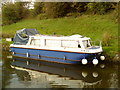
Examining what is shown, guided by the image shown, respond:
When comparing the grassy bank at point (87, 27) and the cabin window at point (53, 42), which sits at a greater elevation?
the grassy bank at point (87, 27)

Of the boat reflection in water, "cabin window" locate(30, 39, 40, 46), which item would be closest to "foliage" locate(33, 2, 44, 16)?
"cabin window" locate(30, 39, 40, 46)

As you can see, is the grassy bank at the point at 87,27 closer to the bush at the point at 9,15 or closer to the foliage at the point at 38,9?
the foliage at the point at 38,9

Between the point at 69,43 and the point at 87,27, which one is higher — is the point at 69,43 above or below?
below

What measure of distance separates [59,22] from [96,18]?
796 centimetres

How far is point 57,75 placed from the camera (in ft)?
48.7

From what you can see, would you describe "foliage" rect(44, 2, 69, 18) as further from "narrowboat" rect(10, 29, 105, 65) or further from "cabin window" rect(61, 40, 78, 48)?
"cabin window" rect(61, 40, 78, 48)

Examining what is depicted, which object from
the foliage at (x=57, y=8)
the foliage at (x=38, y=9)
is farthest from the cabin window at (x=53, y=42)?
the foliage at (x=38, y=9)

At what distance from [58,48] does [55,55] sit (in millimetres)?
826

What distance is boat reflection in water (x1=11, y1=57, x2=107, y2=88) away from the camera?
13.0 meters

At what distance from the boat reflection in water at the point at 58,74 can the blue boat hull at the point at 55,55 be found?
537mm

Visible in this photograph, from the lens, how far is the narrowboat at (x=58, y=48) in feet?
54.5

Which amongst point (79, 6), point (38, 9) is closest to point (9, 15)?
point (38, 9)

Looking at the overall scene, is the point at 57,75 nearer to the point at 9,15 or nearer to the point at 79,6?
the point at 79,6

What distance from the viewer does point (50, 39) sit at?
18.9m
